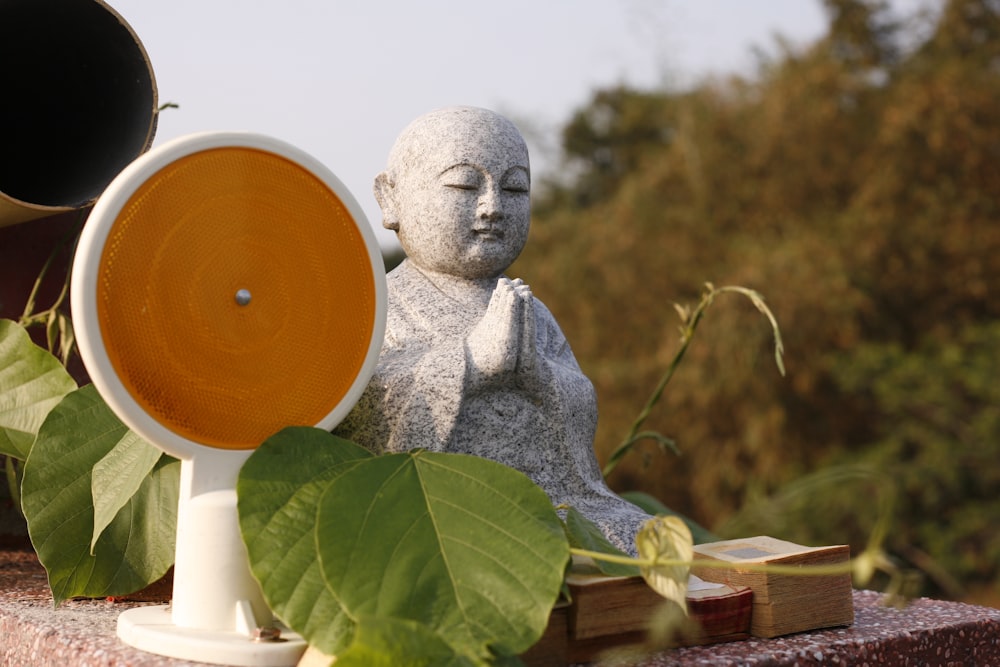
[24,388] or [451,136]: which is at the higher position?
[451,136]

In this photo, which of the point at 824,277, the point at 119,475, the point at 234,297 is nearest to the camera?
the point at 234,297

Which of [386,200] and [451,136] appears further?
[386,200]

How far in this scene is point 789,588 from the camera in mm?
1484

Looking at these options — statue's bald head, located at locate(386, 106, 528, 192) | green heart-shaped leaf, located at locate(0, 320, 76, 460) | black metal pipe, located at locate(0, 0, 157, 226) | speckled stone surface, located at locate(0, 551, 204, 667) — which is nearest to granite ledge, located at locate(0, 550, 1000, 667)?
speckled stone surface, located at locate(0, 551, 204, 667)

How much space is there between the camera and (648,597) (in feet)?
4.40

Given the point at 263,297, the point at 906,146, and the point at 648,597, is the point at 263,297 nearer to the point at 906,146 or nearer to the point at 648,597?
the point at 648,597

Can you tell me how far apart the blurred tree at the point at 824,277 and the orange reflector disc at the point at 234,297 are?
4.50 meters

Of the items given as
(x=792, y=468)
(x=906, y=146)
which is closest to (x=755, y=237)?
(x=906, y=146)

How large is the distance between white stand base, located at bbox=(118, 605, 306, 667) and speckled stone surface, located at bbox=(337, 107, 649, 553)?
0.39m

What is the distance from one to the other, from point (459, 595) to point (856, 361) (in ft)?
16.5

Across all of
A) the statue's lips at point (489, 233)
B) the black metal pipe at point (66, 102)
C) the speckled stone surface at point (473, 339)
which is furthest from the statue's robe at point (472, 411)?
the black metal pipe at point (66, 102)

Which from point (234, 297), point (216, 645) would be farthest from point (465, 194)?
point (216, 645)

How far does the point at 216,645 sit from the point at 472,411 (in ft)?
1.73

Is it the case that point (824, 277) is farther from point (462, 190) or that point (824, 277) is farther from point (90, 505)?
point (90, 505)
